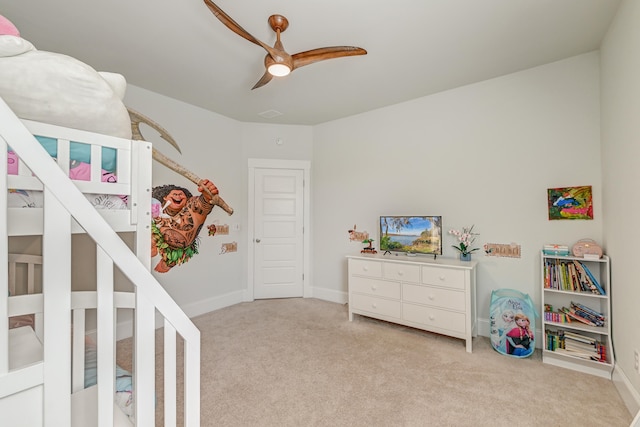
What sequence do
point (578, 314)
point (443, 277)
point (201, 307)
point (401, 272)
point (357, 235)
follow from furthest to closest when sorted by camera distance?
point (357, 235) < point (201, 307) < point (401, 272) < point (443, 277) < point (578, 314)

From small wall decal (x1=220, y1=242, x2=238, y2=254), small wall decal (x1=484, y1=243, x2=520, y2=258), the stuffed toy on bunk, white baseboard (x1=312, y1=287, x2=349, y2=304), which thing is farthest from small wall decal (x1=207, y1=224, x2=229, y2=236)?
small wall decal (x1=484, y1=243, x2=520, y2=258)

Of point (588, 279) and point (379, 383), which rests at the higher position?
point (588, 279)

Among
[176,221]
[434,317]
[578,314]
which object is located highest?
[176,221]

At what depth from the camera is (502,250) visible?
272 cm

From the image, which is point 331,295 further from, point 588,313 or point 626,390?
point 626,390

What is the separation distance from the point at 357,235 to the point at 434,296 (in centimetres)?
132

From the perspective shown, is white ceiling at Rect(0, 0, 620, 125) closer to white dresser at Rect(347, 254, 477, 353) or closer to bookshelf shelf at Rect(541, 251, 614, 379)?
bookshelf shelf at Rect(541, 251, 614, 379)

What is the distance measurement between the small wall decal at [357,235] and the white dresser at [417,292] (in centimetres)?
56

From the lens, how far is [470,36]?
2133 mm

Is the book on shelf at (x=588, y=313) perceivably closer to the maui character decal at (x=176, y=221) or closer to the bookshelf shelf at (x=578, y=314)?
the bookshelf shelf at (x=578, y=314)

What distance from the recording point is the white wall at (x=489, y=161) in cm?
241

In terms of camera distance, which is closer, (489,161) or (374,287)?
(489,161)

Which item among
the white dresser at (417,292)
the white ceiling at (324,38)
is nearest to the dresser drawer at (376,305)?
the white dresser at (417,292)

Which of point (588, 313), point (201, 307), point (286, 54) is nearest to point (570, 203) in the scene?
point (588, 313)
